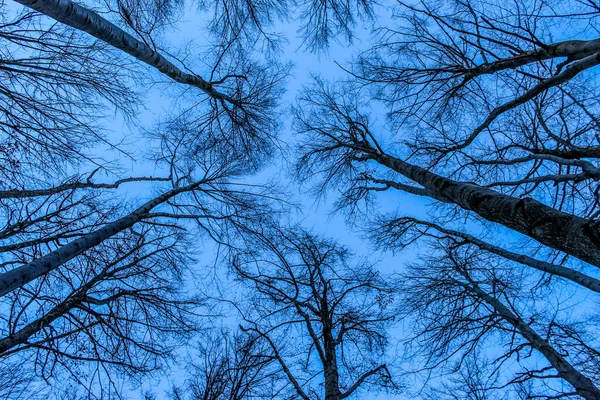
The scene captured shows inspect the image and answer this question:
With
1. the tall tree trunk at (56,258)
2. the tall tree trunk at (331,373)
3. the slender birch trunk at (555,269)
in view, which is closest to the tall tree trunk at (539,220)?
the slender birch trunk at (555,269)

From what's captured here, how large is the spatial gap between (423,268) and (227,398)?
4.71 meters

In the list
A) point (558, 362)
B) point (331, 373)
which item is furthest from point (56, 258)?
point (558, 362)

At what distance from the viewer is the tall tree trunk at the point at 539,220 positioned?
2.16 meters

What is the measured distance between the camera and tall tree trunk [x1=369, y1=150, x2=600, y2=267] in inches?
85.0

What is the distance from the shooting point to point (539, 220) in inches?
97.4

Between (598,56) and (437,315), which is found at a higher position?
(598,56)

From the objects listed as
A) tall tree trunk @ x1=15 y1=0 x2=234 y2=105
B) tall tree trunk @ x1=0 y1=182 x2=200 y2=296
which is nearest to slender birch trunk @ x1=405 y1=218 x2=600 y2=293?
tall tree trunk @ x1=0 y1=182 x2=200 y2=296

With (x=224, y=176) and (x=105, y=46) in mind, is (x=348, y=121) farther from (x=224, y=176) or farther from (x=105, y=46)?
(x=105, y=46)

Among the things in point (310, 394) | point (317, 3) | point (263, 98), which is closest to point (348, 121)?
point (263, 98)

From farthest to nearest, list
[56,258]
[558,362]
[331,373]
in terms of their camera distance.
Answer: [331,373] < [558,362] < [56,258]

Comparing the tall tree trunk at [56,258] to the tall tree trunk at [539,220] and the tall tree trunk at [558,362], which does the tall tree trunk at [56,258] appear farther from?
the tall tree trunk at [558,362]

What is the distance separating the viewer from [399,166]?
18.7 feet

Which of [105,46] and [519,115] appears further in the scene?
[519,115]

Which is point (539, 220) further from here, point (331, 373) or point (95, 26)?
point (95, 26)
